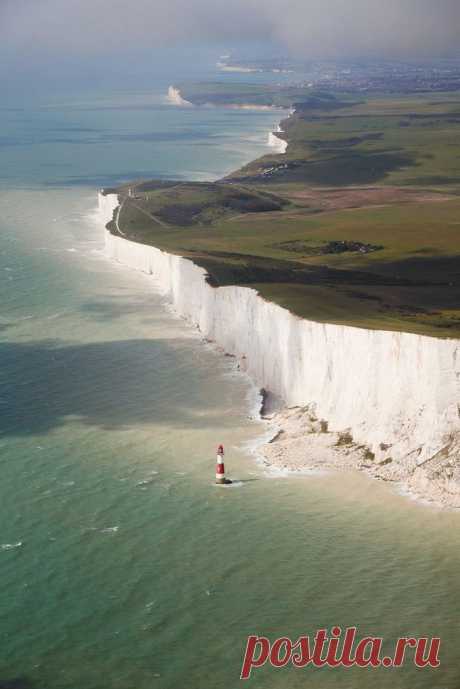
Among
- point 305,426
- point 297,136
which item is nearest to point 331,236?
point 305,426

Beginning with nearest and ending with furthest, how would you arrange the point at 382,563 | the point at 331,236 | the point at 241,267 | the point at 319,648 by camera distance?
the point at 319,648 < the point at 382,563 < the point at 241,267 < the point at 331,236

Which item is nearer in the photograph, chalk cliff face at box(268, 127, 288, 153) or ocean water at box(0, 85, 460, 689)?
ocean water at box(0, 85, 460, 689)

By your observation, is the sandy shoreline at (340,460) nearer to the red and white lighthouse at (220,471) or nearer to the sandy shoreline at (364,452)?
the sandy shoreline at (364,452)

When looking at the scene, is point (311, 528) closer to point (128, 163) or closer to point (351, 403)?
point (351, 403)

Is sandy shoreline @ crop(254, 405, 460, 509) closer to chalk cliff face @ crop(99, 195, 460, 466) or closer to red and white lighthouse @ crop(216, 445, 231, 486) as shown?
chalk cliff face @ crop(99, 195, 460, 466)

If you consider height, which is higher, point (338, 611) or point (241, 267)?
point (241, 267)

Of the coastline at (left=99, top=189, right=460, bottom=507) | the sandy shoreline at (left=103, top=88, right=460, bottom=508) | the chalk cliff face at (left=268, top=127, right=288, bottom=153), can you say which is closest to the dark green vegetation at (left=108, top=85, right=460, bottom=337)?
the coastline at (left=99, top=189, right=460, bottom=507)

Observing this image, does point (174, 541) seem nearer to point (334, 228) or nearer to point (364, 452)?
point (364, 452)
